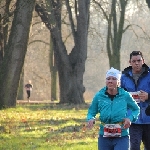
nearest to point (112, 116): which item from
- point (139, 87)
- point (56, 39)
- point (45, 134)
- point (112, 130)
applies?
point (112, 130)

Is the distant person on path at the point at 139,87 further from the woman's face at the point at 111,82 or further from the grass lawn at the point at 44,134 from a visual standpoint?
→ the grass lawn at the point at 44,134

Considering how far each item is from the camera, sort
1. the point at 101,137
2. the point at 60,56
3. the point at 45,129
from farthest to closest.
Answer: the point at 60,56 → the point at 45,129 → the point at 101,137

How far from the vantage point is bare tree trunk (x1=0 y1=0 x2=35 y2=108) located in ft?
70.9

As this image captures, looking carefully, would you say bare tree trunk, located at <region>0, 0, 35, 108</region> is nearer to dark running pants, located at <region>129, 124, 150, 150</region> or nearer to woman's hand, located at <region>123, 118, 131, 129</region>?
dark running pants, located at <region>129, 124, 150, 150</region>

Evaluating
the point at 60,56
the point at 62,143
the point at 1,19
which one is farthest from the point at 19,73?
the point at 62,143

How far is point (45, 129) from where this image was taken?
14930 mm

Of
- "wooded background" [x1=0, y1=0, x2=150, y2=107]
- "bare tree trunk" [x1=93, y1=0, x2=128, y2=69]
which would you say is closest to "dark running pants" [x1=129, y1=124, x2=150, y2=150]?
"wooded background" [x1=0, y1=0, x2=150, y2=107]

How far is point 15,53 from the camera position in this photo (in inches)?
864

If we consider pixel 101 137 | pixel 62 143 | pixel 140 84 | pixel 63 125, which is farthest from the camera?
pixel 63 125

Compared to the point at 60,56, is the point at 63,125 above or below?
below

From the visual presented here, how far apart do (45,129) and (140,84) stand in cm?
700

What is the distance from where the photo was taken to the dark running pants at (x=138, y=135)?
8.30 meters

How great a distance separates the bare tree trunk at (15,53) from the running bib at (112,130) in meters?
14.8

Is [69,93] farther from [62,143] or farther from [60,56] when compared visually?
[62,143]
